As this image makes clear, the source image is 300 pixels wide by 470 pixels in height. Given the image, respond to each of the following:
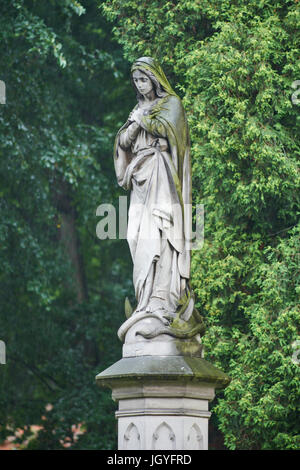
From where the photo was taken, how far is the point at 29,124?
18.4 m

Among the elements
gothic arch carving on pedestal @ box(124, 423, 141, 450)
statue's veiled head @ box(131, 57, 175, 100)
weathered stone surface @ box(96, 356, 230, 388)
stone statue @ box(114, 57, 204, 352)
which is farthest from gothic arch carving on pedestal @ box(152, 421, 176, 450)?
statue's veiled head @ box(131, 57, 175, 100)

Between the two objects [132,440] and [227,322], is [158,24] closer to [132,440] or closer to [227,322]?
[227,322]

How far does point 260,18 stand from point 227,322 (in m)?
4.85

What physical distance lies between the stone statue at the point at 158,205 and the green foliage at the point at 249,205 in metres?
5.53

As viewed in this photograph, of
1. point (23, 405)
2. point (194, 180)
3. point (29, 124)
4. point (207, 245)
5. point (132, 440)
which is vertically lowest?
point (132, 440)

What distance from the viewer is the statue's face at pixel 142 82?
9273mm

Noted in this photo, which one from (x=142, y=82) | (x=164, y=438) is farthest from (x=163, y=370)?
(x=142, y=82)

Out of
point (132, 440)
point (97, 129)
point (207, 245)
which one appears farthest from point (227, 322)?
point (132, 440)

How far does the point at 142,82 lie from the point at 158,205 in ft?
4.03

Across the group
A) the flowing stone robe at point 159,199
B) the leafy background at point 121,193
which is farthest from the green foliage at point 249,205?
the flowing stone robe at point 159,199

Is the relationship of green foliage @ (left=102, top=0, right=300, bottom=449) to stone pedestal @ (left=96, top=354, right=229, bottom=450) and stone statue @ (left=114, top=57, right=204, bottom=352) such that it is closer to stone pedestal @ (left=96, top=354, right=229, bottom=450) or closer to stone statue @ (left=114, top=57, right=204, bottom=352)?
stone statue @ (left=114, top=57, right=204, bottom=352)

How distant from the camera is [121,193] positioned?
63.9ft

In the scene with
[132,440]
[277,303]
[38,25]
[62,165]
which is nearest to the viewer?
[132,440]

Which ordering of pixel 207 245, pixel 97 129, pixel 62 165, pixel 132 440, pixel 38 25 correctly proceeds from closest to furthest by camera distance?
pixel 132 440 < pixel 207 245 < pixel 38 25 < pixel 62 165 < pixel 97 129
